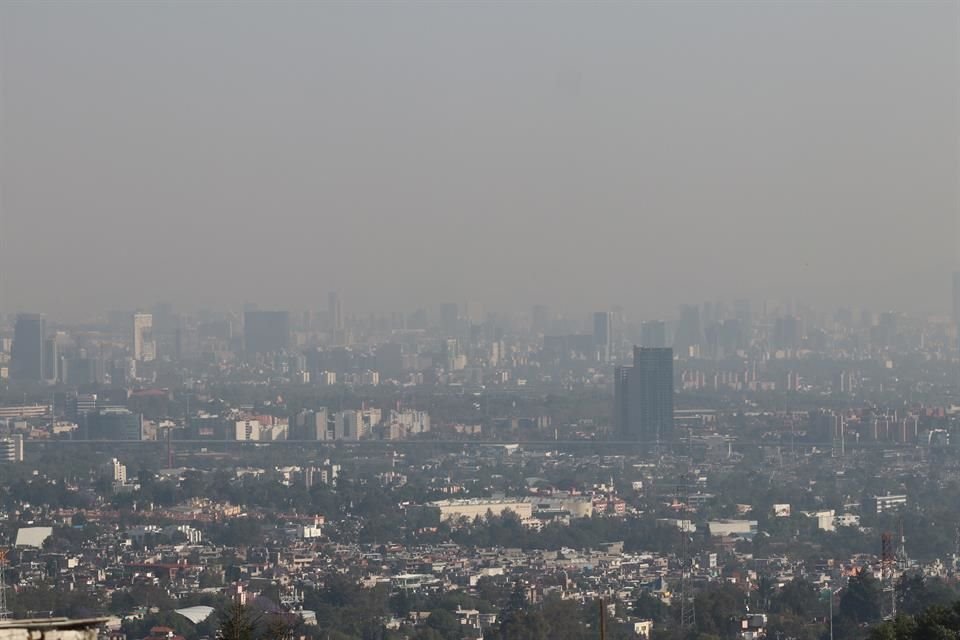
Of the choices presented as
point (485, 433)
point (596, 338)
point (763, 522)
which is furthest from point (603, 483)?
point (596, 338)

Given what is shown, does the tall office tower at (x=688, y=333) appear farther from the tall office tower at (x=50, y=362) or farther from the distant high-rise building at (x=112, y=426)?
the distant high-rise building at (x=112, y=426)

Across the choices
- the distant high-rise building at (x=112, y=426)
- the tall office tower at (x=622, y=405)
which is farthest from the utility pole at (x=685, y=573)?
the distant high-rise building at (x=112, y=426)

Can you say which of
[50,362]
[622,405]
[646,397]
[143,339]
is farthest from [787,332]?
[50,362]

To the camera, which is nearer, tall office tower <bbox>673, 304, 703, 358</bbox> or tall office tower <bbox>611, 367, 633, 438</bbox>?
tall office tower <bbox>611, 367, 633, 438</bbox>

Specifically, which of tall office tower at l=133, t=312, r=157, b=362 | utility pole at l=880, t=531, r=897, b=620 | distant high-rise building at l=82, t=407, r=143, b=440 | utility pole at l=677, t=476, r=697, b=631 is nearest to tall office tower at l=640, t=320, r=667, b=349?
tall office tower at l=133, t=312, r=157, b=362

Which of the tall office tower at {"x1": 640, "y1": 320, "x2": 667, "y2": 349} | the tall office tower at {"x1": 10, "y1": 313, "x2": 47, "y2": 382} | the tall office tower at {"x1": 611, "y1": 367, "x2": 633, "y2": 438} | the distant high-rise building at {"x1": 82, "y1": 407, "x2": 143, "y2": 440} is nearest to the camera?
the distant high-rise building at {"x1": 82, "y1": 407, "x2": 143, "y2": 440}

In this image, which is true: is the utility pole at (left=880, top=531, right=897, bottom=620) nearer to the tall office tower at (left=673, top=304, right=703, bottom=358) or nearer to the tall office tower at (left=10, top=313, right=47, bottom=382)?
the tall office tower at (left=10, top=313, right=47, bottom=382)
